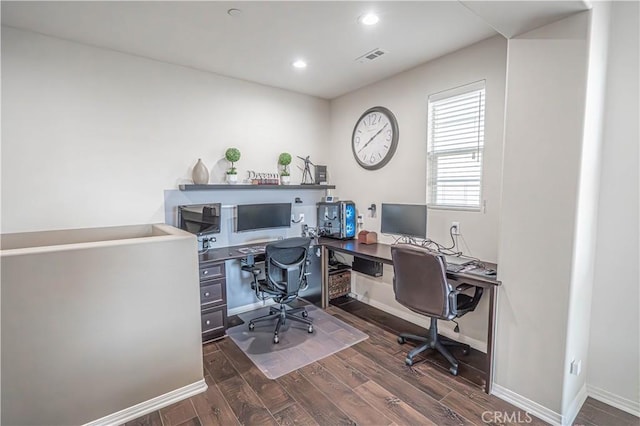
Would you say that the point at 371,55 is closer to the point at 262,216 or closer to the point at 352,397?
the point at 262,216

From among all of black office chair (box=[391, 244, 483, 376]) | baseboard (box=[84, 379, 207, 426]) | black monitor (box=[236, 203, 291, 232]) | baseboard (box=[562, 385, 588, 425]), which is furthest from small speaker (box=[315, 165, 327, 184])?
baseboard (box=[562, 385, 588, 425])

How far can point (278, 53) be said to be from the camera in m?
2.94

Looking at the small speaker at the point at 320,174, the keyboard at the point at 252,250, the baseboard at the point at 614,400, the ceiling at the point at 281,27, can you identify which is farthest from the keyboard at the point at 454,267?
the small speaker at the point at 320,174

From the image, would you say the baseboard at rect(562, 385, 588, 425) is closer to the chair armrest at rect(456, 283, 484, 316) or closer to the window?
the chair armrest at rect(456, 283, 484, 316)

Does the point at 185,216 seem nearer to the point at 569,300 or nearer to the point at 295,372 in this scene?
the point at 295,372

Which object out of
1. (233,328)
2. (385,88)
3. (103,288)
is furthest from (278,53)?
(233,328)

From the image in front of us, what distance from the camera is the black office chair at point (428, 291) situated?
2357mm

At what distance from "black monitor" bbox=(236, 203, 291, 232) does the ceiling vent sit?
6.26 ft

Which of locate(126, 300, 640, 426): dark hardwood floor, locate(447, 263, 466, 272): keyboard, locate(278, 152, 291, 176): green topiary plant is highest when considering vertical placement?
locate(278, 152, 291, 176): green topiary plant

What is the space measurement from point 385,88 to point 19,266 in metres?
3.64

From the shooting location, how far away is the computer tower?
3.96 metres

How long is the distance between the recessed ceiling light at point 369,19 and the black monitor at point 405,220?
5.86ft

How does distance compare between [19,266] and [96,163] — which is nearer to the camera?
[19,266]

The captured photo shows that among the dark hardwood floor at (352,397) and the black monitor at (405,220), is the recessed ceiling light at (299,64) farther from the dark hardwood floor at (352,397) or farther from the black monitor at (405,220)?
the dark hardwood floor at (352,397)
